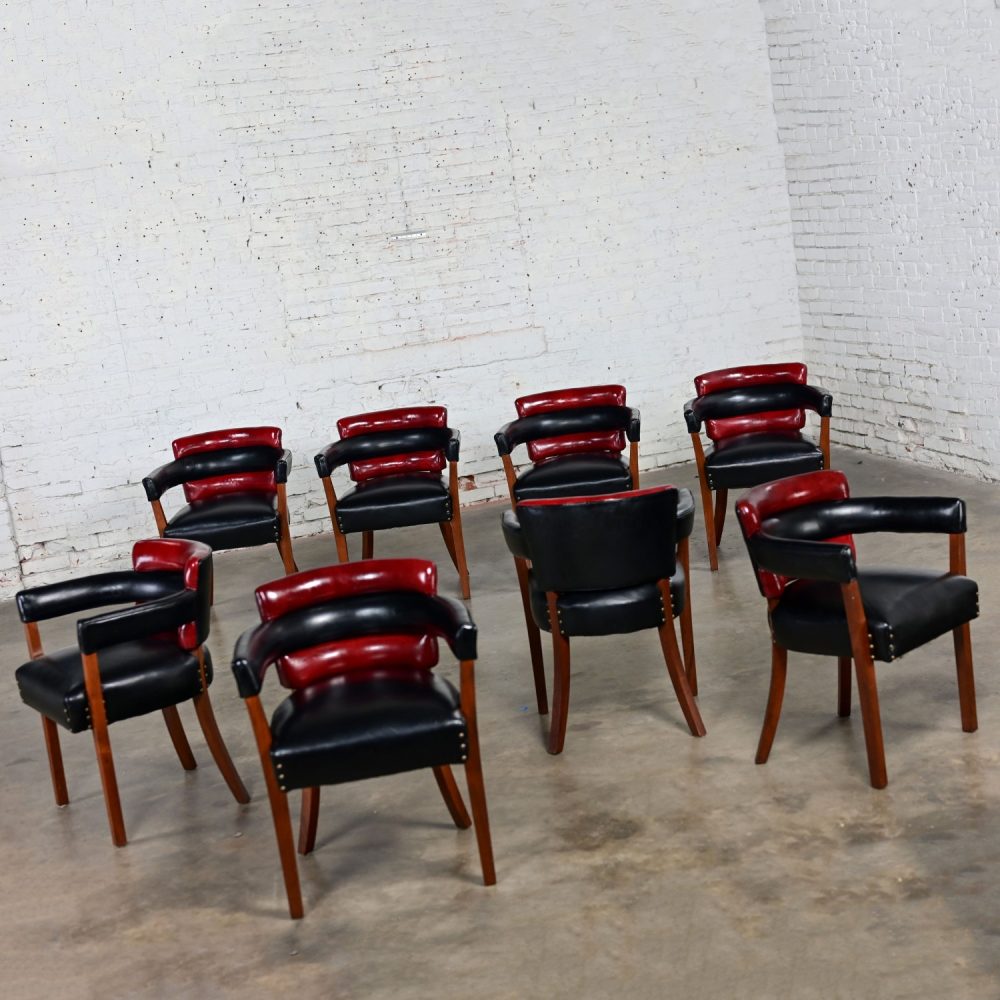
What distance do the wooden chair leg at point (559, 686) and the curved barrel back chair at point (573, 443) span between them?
1486mm

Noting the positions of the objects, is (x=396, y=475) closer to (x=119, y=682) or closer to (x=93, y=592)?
(x=93, y=592)

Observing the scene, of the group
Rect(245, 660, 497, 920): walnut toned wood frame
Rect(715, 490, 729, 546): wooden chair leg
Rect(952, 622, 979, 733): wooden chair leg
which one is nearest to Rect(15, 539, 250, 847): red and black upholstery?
Rect(245, 660, 497, 920): walnut toned wood frame

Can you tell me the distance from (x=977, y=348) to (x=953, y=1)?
1.76 metres

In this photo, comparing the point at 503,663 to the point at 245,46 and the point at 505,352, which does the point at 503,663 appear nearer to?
the point at 505,352

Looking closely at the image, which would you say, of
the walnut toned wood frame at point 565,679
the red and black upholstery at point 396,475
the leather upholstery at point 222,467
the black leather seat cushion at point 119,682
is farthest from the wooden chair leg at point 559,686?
the leather upholstery at point 222,467

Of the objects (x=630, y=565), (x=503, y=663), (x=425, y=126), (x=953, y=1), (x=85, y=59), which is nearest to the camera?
(x=630, y=565)

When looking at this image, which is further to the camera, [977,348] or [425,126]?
[425,126]

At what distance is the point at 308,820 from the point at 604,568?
1.21 metres

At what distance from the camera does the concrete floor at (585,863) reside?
3.20 metres

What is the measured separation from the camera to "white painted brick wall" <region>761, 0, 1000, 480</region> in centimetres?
689

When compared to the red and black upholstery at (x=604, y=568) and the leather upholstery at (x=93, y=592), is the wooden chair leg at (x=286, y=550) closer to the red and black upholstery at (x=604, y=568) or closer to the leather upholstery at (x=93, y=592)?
the leather upholstery at (x=93, y=592)

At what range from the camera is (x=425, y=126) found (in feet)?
25.5

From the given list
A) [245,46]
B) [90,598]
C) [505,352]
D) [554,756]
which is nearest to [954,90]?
[505,352]

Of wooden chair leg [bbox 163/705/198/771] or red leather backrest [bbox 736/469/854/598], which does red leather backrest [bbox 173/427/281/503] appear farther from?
red leather backrest [bbox 736/469/854/598]
